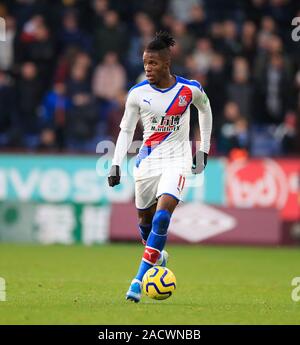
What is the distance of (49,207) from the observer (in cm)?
1812

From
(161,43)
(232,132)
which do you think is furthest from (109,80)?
(161,43)

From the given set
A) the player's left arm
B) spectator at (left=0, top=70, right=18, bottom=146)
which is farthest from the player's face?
spectator at (left=0, top=70, right=18, bottom=146)

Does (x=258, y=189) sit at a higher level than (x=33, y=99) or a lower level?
lower

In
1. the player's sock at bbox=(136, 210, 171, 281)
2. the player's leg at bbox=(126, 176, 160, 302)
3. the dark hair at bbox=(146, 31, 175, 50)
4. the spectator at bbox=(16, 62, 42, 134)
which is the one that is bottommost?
the player's sock at bbox=(136, 210, 171, 281)

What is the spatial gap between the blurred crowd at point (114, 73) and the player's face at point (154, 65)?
876cm

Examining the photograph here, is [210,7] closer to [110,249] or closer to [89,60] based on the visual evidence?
[89,60]

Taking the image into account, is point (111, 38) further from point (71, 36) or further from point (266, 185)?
point (266, 185)

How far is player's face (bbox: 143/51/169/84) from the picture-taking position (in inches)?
370

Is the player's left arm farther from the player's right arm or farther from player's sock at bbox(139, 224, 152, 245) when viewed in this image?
player's sock at bbox(139, 224, 152, 245)

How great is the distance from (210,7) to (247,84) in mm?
3377

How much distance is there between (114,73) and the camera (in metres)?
19.7

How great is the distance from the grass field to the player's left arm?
4.41ft
